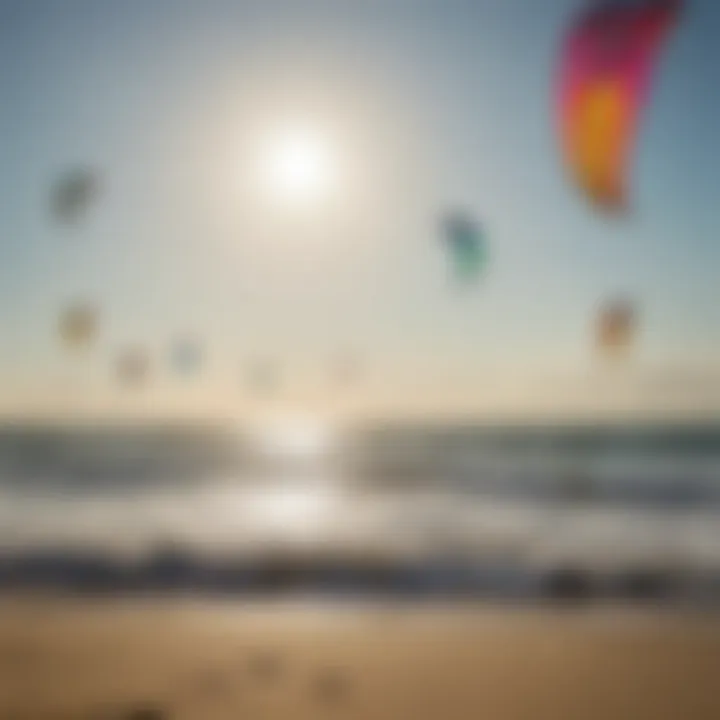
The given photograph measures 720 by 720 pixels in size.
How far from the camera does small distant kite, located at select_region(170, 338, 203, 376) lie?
1.53 m

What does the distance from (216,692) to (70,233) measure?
59 cm

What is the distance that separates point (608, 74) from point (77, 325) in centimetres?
75

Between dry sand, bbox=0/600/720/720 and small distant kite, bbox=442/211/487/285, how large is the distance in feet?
1.35

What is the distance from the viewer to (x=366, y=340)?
5.02 feet

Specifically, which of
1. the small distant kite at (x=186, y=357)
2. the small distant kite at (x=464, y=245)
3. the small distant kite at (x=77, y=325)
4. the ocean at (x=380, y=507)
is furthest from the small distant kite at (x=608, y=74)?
the small distant kite at (x=77, y=325)

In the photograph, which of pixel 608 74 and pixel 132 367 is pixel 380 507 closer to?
pixel 132 367

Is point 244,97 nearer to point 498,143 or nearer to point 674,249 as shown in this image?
point 498,143

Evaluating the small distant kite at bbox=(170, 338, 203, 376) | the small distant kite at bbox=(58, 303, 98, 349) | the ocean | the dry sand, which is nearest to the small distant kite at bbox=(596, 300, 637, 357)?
the ocean

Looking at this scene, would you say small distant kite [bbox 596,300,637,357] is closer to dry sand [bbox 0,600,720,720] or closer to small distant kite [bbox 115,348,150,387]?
dry sand [bbox 0,600,720,720]

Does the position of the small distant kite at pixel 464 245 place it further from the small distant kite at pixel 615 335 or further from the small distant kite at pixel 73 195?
the small distant kite at pixel 73 195

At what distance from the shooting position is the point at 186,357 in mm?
1529

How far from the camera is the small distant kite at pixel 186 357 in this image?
5.01 feet

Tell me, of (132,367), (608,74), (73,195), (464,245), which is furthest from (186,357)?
(608,74)

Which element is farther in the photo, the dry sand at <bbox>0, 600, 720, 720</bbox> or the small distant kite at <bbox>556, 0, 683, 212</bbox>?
A: the small distant kite at <bbox>556, 0, 683, 212</bbox>
